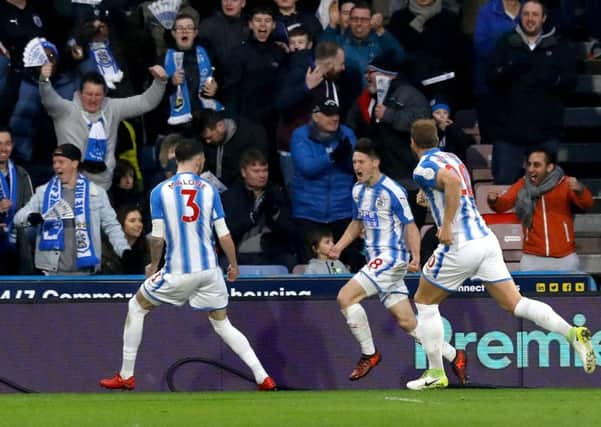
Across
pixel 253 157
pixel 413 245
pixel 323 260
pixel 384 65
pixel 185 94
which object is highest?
pixel 384 65

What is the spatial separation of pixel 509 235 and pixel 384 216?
268cm

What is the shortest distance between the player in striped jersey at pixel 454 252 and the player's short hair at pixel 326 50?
3.34 metres

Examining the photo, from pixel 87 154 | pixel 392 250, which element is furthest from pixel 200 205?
pixel 87 154

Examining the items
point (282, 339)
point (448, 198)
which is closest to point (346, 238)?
point (282, 339)

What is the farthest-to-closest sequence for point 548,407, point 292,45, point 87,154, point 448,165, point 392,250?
point 292,45 < point 87,154 < point 392,250 < point 448,165 < point 548,407

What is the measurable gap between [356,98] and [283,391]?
3873 mm

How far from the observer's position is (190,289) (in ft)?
41.9

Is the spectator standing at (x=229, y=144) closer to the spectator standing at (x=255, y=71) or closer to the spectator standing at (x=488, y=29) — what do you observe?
the spectator standing at (x=255, y=71)

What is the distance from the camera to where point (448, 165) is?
12023 millimetres

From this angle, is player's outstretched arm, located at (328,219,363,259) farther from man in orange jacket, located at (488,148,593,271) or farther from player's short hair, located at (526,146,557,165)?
player's short hair, located at (526,146,557,165)

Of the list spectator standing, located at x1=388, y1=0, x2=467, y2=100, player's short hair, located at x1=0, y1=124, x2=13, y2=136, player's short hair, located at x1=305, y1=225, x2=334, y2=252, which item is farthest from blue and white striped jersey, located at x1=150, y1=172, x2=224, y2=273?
spectator standing, located at x1=388, y1=0, x2=467, y2=100

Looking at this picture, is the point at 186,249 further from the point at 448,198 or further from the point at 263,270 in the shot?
the point at 448,198

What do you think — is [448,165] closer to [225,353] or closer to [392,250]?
[392,250]

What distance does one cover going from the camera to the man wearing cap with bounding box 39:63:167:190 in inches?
589
